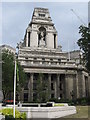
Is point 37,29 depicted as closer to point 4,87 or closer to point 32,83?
point 32,83

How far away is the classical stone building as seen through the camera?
9375 centimetres

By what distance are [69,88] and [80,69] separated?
33.6 ft

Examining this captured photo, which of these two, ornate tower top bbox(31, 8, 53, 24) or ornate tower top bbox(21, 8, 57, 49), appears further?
ornate tower top bbox(31, 8, 53, 24)

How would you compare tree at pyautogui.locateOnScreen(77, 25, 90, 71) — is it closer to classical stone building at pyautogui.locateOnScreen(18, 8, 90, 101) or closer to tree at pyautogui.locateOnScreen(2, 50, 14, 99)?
tree at pyautogui.locateOnScreen(2, 50, 14, 99)

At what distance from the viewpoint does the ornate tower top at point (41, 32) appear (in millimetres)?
104562

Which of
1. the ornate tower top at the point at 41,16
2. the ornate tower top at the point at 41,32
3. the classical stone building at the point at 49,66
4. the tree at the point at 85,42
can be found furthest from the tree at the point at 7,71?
the ornate tower top at the point at 41,16

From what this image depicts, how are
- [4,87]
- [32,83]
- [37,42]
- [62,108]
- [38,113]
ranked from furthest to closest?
[37,42] → [32,83] → [4,87] → [62,108] → [38,113]

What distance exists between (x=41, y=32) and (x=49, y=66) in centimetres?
2272

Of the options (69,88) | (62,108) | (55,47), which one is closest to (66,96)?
(69,88)

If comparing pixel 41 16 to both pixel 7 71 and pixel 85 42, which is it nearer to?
pixel 7 71

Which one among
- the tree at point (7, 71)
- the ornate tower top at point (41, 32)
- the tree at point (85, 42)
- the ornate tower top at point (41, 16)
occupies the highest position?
the ornate tower top at point (41, 16)

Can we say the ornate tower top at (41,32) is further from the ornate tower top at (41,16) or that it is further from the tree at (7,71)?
the tree at (7,71)

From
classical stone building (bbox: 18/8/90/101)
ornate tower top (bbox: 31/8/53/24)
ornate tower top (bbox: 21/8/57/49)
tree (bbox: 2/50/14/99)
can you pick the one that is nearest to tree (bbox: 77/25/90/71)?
tree (bbox: 2/50/14/99)

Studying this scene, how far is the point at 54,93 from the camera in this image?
96.1 meters
